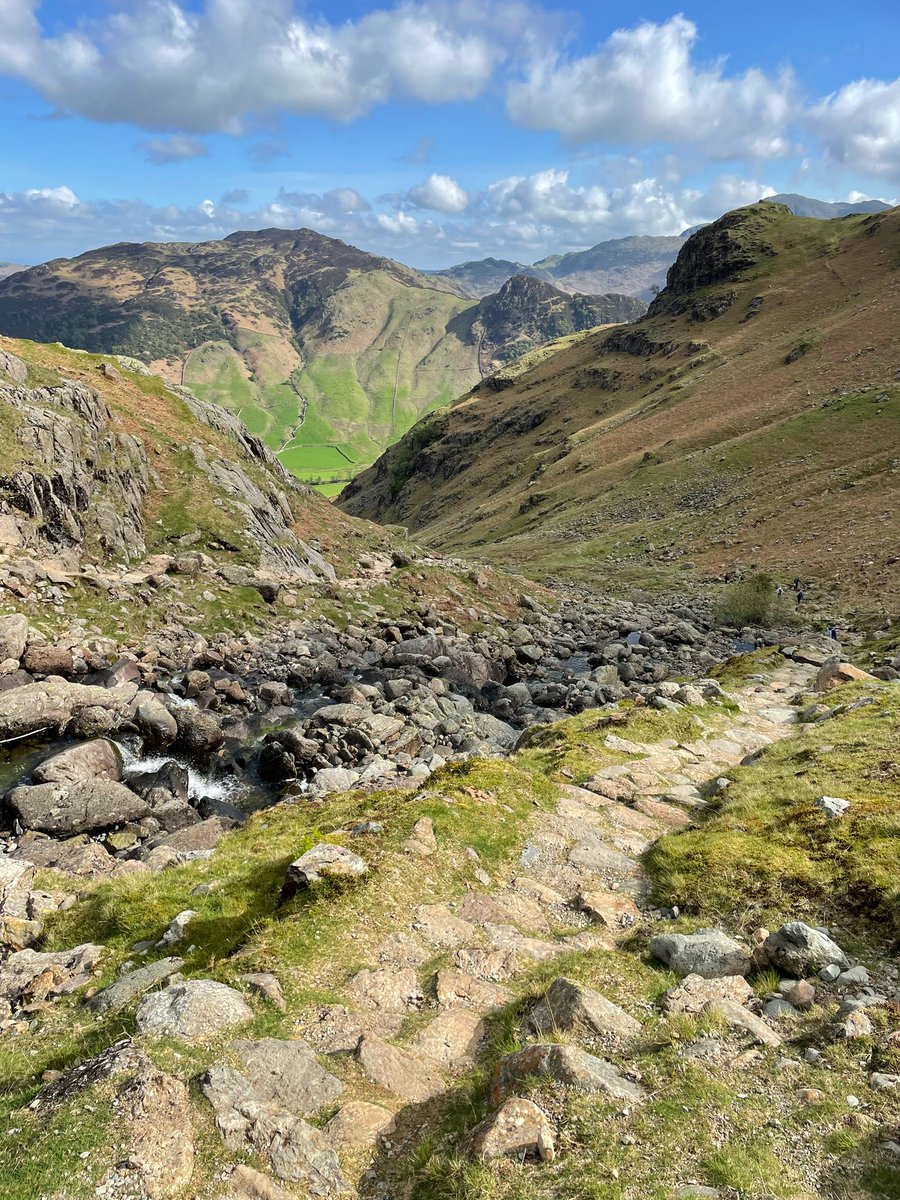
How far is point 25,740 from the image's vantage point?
28.9 m

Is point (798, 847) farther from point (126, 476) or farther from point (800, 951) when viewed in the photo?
point (126, 476)

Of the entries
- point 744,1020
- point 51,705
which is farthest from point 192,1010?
point 51,705

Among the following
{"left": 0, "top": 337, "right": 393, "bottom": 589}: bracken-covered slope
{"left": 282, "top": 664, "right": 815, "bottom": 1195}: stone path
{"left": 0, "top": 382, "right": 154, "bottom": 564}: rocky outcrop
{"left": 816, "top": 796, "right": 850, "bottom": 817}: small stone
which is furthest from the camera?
{"left": 0, "top": 337, "right": 393, "bottom": 589}: bracken-covered slope

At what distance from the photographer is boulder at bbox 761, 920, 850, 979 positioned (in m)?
9.62

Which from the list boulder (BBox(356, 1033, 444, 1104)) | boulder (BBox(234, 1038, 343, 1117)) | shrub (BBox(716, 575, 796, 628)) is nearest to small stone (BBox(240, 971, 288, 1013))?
boulder (BBox(234, 1038, 343, 1117))

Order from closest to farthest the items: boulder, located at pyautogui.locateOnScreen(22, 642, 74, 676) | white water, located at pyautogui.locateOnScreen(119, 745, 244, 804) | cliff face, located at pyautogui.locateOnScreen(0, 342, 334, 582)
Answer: white water, located at pyautogui.locateOnScreen(119, 745, 244, 804) → boulder, located at pyautogui.locateOnScreen(22, 642, 74, 676) → cliff face, located at pyautogui.locateOnScreen(0, 342, 334, 582)

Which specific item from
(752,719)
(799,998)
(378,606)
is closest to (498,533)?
(378,606)

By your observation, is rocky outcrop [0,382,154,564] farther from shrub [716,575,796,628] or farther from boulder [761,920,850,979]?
shrub [716,575,796,628]

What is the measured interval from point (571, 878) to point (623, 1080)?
703 cm

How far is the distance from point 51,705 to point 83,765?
647cm

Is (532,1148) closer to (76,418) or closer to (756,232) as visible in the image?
(76,418)

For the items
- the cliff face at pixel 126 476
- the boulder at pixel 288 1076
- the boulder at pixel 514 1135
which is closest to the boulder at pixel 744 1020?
the boulder at pixel 514 1135

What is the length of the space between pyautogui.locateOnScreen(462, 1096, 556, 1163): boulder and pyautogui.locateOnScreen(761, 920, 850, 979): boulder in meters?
4.95

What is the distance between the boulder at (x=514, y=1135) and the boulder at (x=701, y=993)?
3022 mm
